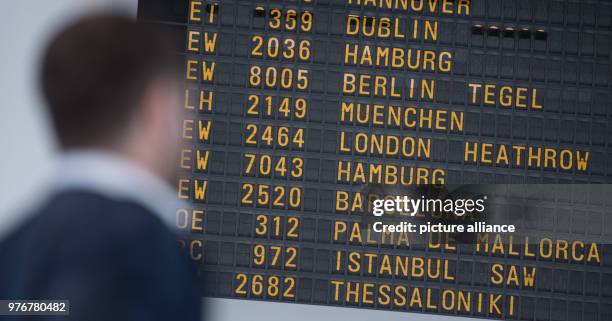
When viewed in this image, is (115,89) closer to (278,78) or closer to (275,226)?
(275,226)

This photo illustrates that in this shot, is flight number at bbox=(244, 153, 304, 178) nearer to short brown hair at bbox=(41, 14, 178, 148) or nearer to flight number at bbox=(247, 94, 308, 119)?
flight number at bbox=(247, 94, 308, 119)

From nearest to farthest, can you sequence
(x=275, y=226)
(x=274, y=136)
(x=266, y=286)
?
(x=266, y=286) → (x=275, y=226) → (x=274, y=136)

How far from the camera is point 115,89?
8.52 ft

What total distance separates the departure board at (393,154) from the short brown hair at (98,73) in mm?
54119

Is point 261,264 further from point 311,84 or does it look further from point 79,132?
point 79,132

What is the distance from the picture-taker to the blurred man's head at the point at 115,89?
2545 millimetres

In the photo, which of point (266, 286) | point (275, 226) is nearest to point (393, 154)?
point (275, 226)

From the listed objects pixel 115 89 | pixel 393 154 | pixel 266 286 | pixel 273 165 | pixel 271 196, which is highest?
pixel 115 89

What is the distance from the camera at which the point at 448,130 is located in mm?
58188

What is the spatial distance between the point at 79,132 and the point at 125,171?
7.4 inches

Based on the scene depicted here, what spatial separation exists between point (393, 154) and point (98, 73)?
5500cm

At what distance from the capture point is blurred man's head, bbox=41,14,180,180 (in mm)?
2545

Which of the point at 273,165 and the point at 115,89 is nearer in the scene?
the point at 115,89

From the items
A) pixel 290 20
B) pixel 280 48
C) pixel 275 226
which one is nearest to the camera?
pixel 275 226
